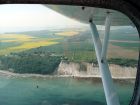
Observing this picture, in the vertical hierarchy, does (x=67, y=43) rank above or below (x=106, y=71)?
above

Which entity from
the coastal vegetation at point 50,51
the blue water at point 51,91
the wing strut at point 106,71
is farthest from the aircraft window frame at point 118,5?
the blue water at point 51,91

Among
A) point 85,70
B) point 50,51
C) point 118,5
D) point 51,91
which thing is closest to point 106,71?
point 118,5

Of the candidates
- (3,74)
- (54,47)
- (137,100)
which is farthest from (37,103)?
(137,100)

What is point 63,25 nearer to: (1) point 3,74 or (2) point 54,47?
(2) point 54,47

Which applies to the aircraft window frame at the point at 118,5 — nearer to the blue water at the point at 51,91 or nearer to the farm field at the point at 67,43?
the farm field at the point at 67,43

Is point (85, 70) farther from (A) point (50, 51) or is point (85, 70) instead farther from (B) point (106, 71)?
(B) point (106, 71)

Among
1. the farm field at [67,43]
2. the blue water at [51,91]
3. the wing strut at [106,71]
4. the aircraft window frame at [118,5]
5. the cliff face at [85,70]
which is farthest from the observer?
the blue water at [51,91]

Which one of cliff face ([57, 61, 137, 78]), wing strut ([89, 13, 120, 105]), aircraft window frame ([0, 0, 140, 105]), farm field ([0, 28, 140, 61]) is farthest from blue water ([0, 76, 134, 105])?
aircraft window frame ([0, 0, 140, 105])

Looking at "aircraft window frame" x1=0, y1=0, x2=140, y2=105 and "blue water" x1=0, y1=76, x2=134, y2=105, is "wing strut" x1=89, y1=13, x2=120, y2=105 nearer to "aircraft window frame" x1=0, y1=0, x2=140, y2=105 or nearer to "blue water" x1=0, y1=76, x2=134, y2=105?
"aircraft window frame" x1=0, y1=0, x2=140, y2=105
